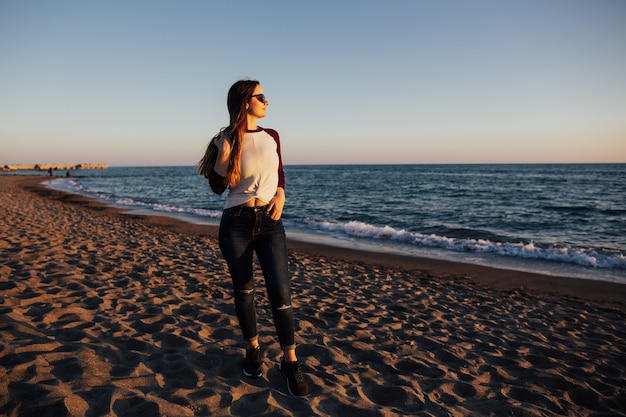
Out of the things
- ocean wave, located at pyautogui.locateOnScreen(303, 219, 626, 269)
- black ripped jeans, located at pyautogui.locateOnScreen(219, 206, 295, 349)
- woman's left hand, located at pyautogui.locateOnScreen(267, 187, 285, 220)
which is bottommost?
ocean wave, located at pyautogui.locateOnScreen(303, 219, 626, 269)

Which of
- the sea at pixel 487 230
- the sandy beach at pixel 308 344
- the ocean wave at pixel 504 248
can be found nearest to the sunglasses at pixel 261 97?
the sandy beach at pixel 308 344

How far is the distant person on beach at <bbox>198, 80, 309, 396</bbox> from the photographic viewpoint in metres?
2.52

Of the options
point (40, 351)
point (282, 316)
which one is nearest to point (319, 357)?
point (282, 316)

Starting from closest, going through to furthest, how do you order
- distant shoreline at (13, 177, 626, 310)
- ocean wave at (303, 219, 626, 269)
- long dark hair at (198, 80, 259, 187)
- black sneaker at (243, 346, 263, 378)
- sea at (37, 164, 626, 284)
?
1. long dark hair at (198, 80, 259, 187)
2. black sneaker at (243, 346, 263, 378)
3. distant shoreline at (13, 177, 626, 310)
4. ocean wave at (303, 219, 626, 269)
5. sea at (37, 164, 626, 284)

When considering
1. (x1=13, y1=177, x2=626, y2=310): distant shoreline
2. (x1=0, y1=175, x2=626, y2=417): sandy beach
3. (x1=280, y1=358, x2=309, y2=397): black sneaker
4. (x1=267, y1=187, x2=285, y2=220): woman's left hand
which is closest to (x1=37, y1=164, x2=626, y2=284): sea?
(x1=13, y1=177, x2=626, y2=310): distant shoreline

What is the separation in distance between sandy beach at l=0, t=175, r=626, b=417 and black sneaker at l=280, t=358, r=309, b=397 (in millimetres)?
64

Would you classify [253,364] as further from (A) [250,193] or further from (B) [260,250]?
(A) [250,193]

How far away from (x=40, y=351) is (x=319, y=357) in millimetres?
2466

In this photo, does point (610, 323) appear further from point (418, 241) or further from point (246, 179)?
point (418, 241)

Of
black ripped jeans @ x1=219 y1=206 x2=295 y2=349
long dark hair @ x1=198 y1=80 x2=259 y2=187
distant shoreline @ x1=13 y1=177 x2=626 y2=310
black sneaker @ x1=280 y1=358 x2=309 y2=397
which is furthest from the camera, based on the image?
distant shoreline @ x1=13 y1=177 x2=626 y2=310

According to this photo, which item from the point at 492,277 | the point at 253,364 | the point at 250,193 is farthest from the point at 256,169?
the point at 492,277

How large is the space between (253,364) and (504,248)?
10913 millimetres

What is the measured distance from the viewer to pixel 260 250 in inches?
105

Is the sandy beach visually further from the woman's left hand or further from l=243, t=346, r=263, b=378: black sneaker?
the woman's left hand
